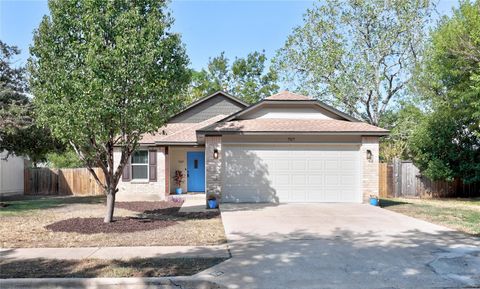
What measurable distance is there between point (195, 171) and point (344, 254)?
40.5 ft

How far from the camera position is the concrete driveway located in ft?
17.9

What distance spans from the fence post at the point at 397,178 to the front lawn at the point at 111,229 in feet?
36.6

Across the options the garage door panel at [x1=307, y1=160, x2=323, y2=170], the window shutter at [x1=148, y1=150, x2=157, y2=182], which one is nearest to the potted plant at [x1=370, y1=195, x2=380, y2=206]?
the garage door panel at [x1=307, y1=160, x2=323, y2=170]

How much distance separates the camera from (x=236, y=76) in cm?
4203

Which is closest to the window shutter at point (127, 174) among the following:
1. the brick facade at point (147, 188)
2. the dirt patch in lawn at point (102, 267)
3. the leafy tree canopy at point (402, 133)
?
the brick facade at point (147, 188)

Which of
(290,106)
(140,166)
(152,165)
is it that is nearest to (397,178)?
(290,106)

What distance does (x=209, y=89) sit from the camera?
40531 millimetres

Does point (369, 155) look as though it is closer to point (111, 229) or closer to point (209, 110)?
point (209, 110)

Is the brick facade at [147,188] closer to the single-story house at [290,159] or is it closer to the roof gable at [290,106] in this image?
the single-story house at [290,159]

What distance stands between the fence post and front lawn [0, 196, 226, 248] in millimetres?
11166

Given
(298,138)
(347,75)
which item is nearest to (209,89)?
(347,75)

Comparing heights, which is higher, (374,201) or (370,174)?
(370,174)

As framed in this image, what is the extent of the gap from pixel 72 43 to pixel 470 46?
634 inches

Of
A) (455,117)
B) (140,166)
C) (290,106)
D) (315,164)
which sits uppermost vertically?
(290,106)
